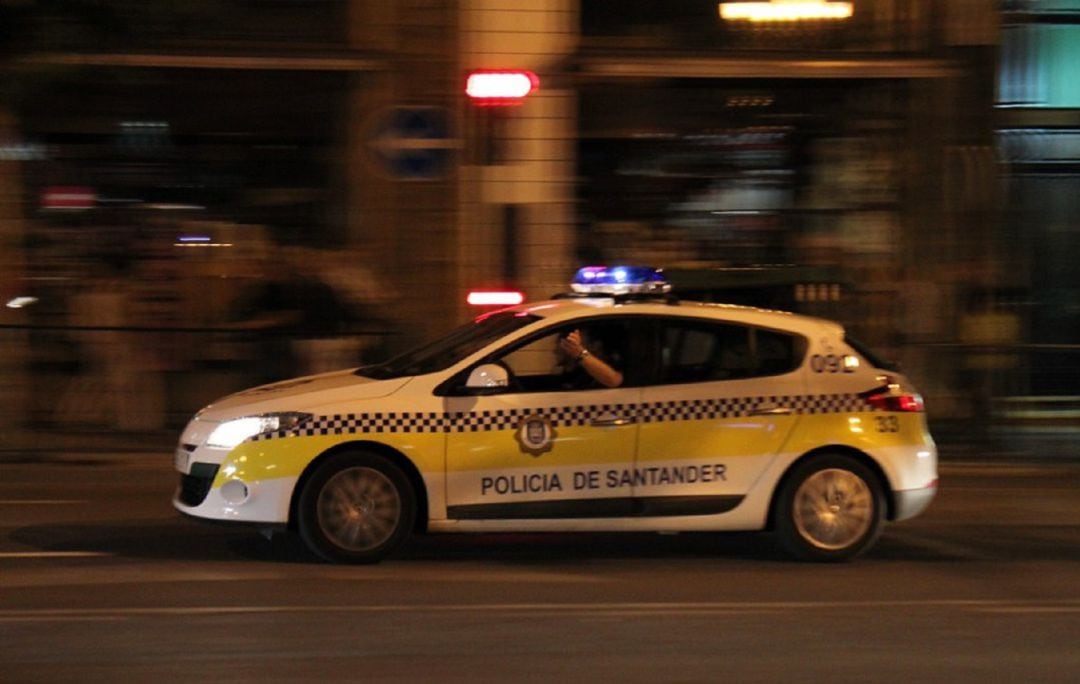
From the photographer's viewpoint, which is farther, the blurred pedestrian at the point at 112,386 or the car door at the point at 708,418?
the blurred pedestrian at the point at 112,386

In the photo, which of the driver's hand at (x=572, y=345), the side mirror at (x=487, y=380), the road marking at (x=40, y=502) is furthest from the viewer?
the road marking at (x=40, y=502)

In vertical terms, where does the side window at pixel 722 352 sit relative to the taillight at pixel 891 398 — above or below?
above

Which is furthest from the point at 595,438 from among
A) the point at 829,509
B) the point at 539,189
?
the point at 539,189

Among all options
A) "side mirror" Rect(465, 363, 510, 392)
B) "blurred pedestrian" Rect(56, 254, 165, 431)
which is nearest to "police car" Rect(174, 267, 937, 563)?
"side mirror" Rect(465, 363, 510, 392)

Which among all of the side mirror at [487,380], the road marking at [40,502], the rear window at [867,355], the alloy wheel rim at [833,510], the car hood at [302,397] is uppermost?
the rear window at [867,355]

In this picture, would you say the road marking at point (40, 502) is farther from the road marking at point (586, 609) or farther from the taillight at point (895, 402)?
the taillight at point (895, 402)

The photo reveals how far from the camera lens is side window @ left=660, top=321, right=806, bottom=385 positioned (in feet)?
28.8

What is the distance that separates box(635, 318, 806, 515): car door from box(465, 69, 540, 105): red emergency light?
210 inches

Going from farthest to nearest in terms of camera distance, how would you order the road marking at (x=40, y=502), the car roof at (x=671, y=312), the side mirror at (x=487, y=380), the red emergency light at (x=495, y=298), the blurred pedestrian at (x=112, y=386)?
the red emergency light at (x=495, y=298) < the blurred pedestrian at (x=112, y=386) < the road marking at (x=40, y=502) < the car roof at (x=671, y=312) < the side mirror at (x=487, y=380)

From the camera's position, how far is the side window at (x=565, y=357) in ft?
28.4

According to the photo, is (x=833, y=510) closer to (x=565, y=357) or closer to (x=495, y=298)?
(x=565, y=357)

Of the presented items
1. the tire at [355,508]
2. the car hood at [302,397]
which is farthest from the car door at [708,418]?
the car hood at [302,397]

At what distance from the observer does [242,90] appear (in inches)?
560

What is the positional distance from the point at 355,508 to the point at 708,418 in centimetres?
199
